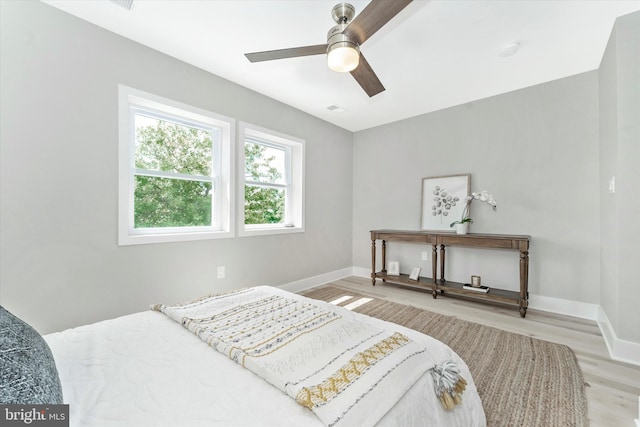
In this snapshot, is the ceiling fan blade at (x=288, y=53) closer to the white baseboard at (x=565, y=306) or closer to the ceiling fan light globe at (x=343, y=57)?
the ceiling fan light globe at (x=343, y=57)

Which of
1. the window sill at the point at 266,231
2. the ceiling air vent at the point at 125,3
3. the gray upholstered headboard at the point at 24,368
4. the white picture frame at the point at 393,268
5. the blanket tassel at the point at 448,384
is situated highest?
the ceiling air vent at the point at 125,3

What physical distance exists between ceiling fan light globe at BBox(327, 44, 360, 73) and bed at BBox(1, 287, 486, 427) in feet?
4.93

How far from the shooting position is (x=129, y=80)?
229cm

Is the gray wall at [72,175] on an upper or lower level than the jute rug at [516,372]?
upper

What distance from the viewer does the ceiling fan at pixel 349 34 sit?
4.65 ft

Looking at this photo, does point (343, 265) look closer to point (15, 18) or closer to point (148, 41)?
point (148, 41)

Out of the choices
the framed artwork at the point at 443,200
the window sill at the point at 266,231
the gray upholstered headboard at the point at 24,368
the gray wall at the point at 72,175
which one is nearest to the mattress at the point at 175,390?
the gray upholstered headboard at the point at 24,368

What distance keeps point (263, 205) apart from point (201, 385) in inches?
109

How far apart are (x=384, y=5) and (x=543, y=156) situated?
2.78 meters

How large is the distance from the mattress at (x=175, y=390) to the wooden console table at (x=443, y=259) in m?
2.16

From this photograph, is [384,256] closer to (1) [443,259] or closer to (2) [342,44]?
(1) [443,259]

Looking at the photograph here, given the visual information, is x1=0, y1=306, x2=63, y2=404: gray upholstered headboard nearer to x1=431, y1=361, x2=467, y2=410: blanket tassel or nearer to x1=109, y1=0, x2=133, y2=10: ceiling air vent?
x1=431, y1=361, x2=467, y2=410: blanket tassel

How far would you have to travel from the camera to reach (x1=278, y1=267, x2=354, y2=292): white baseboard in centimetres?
367

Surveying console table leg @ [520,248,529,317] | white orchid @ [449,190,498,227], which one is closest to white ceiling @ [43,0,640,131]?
white orchid @ [449,190,498,227]
